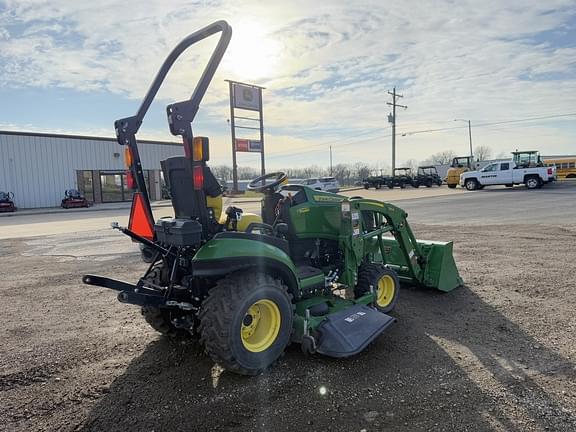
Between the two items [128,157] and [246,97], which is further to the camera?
[246,97]

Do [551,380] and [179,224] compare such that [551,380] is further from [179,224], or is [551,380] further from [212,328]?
[179,224]

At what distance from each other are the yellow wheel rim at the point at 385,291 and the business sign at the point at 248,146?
30088 mm

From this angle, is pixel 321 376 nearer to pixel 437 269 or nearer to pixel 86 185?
pixel 437 269

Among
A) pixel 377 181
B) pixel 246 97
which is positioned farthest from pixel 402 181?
pixel 246 97

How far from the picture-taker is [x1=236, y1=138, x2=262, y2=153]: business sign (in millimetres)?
34088

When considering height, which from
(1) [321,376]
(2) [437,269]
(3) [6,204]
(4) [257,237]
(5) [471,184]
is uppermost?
(4) [257,237]

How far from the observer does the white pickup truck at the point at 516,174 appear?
Result: 26.7m

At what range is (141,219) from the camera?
365 centimetres

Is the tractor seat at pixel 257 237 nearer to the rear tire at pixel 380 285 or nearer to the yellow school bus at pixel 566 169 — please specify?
the rear tire at pixel 380 285

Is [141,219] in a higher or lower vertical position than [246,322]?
higher

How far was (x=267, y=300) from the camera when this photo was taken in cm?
336

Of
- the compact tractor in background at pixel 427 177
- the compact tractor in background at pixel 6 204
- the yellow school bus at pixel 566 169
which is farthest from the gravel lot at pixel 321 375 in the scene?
the yellow school bus at pixel 566 169

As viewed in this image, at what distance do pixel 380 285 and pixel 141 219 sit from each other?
264 cm

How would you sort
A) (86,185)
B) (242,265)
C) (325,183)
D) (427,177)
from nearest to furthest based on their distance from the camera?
1. (242,265)
2. (86,185)
3. (325,183)
4. (427,177)
